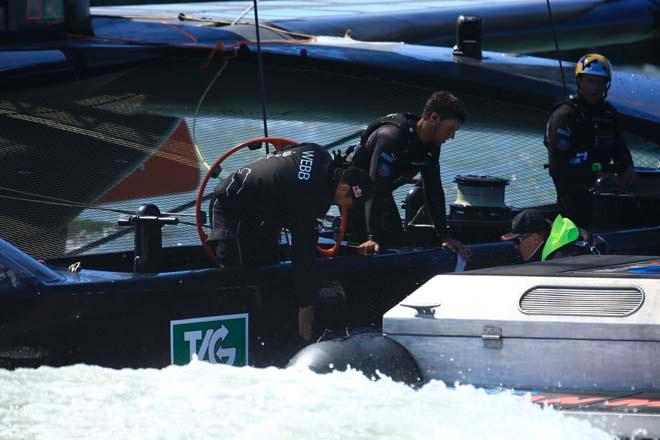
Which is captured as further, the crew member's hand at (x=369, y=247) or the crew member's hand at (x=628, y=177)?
the crew member's hand at (x=628, y=177)

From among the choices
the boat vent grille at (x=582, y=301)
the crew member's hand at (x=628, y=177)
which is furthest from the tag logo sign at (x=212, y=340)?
the crew member's hand at (x=628, y=177)

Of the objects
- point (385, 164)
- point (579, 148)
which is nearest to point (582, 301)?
point (385, 164)

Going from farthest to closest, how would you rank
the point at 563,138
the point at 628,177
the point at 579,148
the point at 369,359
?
1. the point at 628,177
2. the point at 579,148
3. the point at 563,138
4. the point at 369,359

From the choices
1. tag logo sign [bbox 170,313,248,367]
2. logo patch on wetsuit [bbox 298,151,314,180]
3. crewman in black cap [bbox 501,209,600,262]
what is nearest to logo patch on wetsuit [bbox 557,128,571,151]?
crewman in black cap [bbox 501,209,600,262]

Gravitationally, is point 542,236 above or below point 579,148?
below

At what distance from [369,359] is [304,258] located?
0.99 metres

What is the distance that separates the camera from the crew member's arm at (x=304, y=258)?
6.45 m

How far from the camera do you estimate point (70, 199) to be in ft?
30.6

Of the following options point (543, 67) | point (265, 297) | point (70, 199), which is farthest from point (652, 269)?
point (543, 67)

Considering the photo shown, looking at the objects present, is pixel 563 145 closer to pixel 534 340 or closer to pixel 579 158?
pixel 579 158

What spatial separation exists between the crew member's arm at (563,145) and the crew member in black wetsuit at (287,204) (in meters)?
1.70

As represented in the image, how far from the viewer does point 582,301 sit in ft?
17.9

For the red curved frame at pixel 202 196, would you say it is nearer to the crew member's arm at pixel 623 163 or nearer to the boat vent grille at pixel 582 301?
the boat vent grille at pixel 582 301

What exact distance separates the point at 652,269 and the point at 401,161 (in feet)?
5.87
